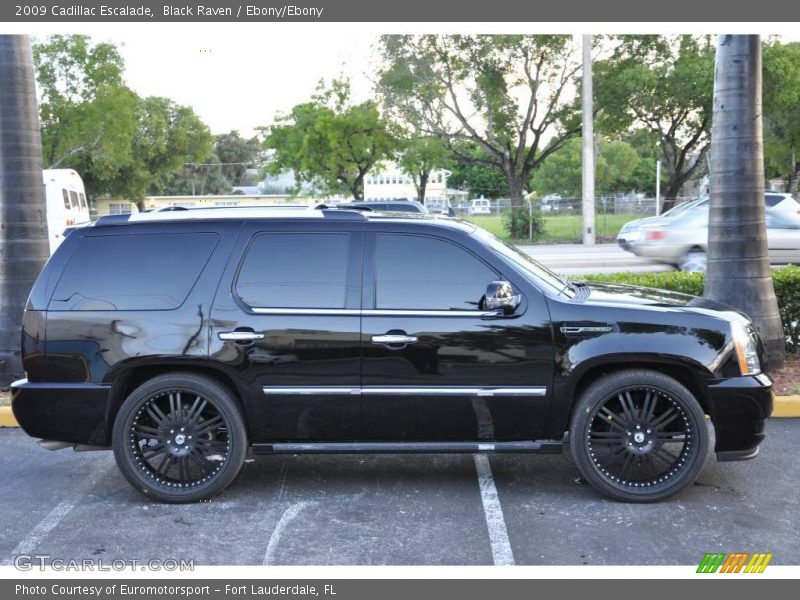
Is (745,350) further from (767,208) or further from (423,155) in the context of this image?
(423,155)

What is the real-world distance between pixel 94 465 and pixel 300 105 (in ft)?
103

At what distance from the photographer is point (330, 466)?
19.8 ft

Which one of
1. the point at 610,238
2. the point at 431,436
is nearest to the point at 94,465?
the point at 431,436

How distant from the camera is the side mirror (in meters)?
4.99

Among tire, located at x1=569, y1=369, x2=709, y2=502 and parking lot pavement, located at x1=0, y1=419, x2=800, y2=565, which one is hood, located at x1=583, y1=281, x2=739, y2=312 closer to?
tire, located at x1=569, y1=369, x2=709, y2=502

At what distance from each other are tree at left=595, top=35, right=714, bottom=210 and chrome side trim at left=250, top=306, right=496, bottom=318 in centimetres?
2532

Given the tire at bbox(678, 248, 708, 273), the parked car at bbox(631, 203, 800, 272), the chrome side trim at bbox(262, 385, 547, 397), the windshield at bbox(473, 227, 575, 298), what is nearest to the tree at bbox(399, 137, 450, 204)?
the parked car at bbox(631, 203, 800, 272)

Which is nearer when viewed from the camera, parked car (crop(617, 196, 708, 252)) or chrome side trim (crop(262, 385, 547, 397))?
chrome side trim (crop(262, 385, 547, 397))

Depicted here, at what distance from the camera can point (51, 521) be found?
5027 mm

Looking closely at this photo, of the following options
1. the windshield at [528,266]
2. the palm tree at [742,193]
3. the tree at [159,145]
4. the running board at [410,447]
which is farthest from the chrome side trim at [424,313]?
the tree at [159,145]

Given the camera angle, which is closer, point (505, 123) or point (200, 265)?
point (200, 265)

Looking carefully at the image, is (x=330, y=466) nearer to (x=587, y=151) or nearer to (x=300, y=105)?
(x=587, y=151)

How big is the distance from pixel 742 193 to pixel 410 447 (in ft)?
14.5

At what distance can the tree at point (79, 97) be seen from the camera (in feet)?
110
